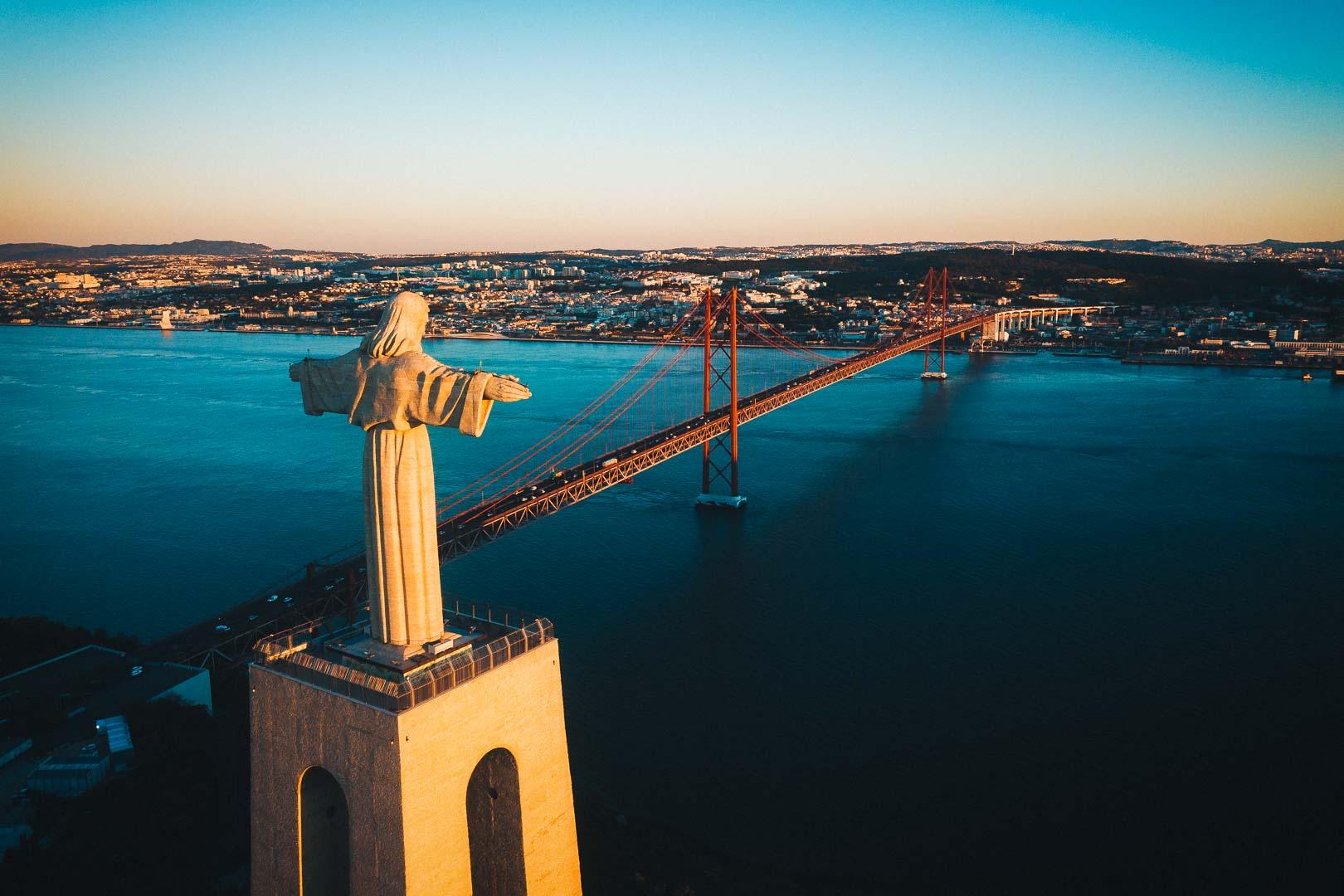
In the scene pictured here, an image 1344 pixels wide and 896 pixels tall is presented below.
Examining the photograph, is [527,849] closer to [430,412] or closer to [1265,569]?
[430,412]

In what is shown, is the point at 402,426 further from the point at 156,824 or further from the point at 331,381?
the point at 156,824

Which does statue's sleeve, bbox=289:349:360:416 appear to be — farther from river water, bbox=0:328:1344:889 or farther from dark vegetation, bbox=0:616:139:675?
dark vegetation, bbox=0:616:139:675

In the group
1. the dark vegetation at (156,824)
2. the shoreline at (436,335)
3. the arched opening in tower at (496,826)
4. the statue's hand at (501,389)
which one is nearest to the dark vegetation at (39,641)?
the dark vegetation at (156,824)

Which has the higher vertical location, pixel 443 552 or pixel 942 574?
pixel 443 552

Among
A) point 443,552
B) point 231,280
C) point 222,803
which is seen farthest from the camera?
point 231,280

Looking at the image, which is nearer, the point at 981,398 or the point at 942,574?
the point at 942,574

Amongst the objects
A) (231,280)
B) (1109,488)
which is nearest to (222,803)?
(1109,488)

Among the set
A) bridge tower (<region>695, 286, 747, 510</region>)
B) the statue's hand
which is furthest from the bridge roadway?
the statue's hand

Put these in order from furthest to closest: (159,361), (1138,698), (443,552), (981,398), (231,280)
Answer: (231,280), (159,361), (981,398), (443,552), (1138,698)
